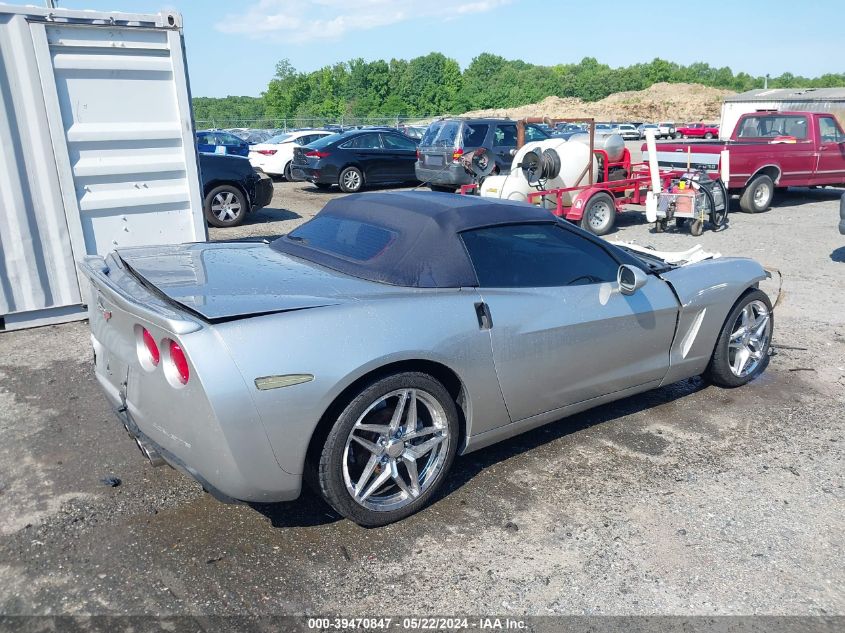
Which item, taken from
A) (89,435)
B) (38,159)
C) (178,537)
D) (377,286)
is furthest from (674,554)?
(38,159)

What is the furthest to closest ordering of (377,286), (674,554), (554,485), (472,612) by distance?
1. (554,485)
2. (377,286)
3. (674,554)
4. (472,612)

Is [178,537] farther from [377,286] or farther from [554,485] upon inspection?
[554,485]

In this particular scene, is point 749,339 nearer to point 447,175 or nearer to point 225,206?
point 225,206

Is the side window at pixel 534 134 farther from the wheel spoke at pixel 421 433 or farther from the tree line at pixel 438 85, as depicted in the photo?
the tree line at pixel 438 85

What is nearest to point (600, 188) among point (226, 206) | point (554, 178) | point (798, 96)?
point (554, 178)

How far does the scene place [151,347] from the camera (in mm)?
2916

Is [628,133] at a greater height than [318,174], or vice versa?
[628,133]

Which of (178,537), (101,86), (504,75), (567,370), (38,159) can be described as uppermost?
(504,75)

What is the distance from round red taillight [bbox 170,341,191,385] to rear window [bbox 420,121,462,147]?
479 inches

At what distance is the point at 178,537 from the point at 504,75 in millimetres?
102218

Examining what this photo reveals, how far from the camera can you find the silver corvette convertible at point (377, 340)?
274cm

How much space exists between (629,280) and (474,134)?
11.1 metres

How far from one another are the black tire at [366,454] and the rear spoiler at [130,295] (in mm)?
721

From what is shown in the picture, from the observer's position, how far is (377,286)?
3297mm
